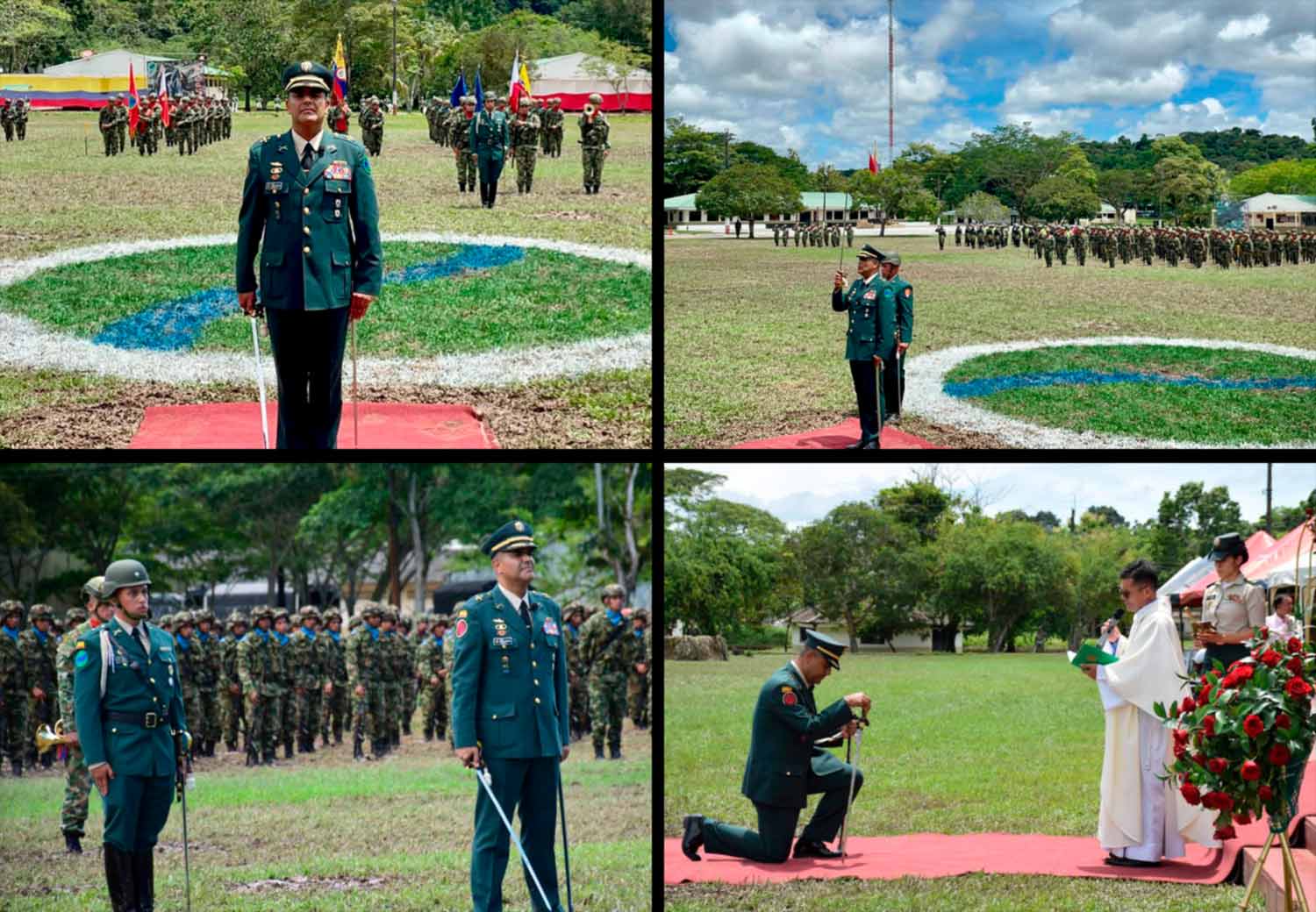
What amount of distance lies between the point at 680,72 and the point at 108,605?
509 centimetres

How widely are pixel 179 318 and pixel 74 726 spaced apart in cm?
256

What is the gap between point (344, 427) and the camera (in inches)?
330

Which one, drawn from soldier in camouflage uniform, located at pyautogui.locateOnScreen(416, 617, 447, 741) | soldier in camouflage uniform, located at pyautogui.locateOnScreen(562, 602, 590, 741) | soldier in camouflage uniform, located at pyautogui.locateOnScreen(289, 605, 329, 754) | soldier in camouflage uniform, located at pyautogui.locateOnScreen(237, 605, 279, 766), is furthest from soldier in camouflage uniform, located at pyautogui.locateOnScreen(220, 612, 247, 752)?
soldier in camouflage uniform, located at pyautogui.locateOnScreen(562, 602, 590, 741)

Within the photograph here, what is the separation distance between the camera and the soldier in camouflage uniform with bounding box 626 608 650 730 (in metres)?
11.5

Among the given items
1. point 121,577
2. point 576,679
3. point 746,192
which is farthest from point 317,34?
point 576,679

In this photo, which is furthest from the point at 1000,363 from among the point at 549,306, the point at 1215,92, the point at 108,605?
the point at 108,605

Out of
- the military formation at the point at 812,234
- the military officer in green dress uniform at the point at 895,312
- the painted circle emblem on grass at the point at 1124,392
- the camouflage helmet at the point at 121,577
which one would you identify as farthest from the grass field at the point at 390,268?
the camouflage helmet at the point at 121,577

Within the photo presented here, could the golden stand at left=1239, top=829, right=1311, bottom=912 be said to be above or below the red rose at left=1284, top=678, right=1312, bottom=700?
below

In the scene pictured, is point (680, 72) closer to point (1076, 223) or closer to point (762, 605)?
point (1076, 223)

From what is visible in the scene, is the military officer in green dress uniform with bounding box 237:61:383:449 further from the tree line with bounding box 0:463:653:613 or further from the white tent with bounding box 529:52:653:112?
the tree line with bounding box 0:463:653:613

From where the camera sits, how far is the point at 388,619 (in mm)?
12188

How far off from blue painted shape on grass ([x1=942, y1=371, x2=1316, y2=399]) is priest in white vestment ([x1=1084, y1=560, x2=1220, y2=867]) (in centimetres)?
314

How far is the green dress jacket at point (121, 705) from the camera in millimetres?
6617

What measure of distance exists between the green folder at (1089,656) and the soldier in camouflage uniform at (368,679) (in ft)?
19.9
